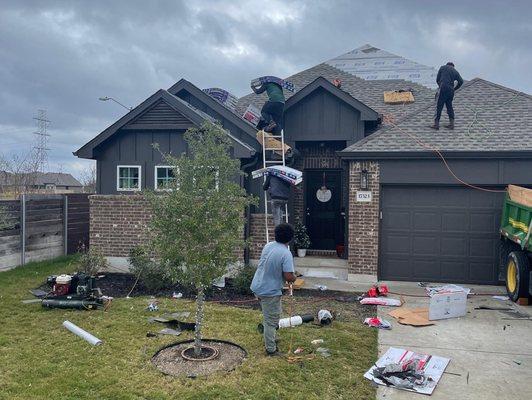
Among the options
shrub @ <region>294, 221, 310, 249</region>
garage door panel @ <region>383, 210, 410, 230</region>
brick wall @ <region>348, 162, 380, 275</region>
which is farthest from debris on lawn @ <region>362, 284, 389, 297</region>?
shrub @ <region>294, 221, 310, 249</region>

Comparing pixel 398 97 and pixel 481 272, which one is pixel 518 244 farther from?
pixel 398 97

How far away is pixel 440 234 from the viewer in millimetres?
10648

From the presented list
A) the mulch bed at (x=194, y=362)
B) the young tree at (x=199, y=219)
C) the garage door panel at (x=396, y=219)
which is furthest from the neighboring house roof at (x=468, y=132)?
the mulch bed at (x=194, y=362)

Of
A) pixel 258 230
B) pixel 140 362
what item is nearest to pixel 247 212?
pixel 258 230

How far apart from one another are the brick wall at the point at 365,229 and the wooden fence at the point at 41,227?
27.5 ft

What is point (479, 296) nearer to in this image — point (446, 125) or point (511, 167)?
point (511, 167)

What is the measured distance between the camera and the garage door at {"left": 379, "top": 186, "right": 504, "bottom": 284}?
34.2 feet

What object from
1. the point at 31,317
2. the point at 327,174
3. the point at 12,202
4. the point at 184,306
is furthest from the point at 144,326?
the point at 327,174

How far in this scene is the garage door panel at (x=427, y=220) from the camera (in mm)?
10688

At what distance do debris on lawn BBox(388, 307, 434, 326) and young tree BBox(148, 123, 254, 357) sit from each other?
351cm

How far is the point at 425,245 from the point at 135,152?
7.81m

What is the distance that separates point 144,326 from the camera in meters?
7.01

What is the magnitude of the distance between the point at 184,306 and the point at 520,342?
5.65 meters

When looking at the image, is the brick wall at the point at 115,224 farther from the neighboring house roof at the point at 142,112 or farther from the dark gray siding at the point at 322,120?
the dark gray siding at the point at 322,120
